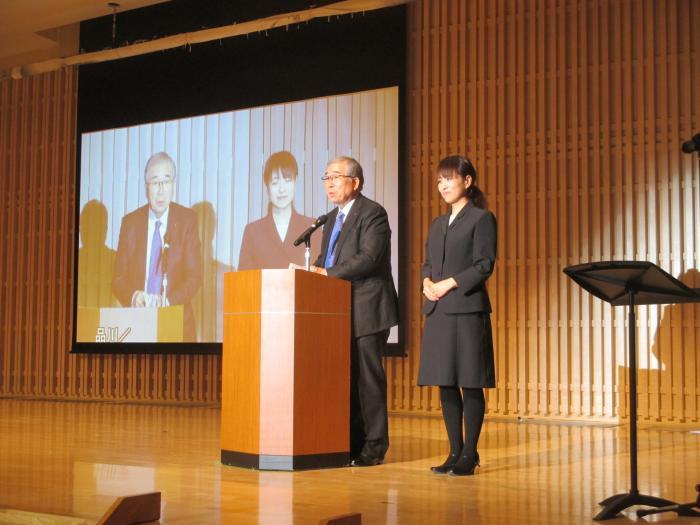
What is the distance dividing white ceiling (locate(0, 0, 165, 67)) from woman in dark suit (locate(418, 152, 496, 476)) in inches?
239

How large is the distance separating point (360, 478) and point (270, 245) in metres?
4.42

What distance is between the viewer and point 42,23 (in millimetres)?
9641

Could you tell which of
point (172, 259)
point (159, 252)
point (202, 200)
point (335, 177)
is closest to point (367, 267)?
point (335, 177)

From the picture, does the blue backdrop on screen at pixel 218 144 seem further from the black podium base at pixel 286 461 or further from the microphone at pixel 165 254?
the black podium base at pixel 286 461

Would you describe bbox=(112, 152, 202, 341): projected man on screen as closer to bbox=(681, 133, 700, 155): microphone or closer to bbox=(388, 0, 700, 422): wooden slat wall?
bbox=(388, 0, 700, 422): wooden slat wall

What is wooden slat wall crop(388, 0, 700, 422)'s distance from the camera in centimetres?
670

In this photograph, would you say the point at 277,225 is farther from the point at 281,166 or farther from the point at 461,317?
the point at 461,317

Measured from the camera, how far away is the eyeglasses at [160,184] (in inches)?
351

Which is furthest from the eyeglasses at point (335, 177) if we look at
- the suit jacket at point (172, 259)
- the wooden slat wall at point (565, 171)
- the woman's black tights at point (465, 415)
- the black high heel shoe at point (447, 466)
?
the suit jacket at point (172, 259)

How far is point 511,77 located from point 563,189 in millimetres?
1024

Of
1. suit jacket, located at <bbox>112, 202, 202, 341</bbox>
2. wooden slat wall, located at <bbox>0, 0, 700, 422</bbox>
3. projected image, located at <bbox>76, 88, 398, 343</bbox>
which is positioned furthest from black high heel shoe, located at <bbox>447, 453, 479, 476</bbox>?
suit jacket, located at <bbox>112, 202, 202, 341</bbox>

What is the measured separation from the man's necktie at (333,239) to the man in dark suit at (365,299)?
0.04 metres

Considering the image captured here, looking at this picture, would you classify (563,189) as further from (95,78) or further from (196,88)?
(95,78)

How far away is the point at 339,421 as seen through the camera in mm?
4180
